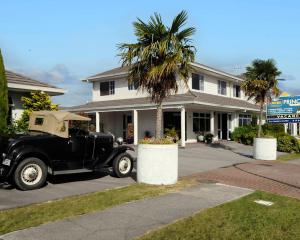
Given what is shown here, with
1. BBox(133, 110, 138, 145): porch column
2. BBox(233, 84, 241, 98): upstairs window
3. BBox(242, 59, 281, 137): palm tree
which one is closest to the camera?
BBox(242, 59, 281, 137): palm tree

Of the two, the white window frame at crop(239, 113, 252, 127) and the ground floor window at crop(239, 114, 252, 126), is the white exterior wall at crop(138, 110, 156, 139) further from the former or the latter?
the ground floor window at crop(239, 114, 252, 126)

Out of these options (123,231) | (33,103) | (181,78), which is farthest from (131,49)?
(123,231)

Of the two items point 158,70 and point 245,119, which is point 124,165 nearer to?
point 158,70

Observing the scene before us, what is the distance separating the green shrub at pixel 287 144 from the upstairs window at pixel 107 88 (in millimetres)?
13931

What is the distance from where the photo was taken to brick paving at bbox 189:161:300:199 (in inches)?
415

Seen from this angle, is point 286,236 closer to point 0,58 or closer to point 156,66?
point 156,66

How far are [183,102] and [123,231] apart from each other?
18153mm

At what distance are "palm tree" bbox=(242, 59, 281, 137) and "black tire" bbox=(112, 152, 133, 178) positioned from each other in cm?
1197

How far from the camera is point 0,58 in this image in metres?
13.0

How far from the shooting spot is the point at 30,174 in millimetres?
9445

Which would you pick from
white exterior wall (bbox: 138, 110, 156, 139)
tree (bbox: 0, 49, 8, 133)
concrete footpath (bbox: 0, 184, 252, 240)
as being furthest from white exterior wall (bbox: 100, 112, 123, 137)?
concrete footpath (bbox: 0, 184, 252, 240)

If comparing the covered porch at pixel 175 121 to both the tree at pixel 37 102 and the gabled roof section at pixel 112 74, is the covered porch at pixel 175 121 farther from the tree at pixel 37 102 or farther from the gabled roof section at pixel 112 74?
the tree at pixel 37 102

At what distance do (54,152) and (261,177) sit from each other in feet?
22.5

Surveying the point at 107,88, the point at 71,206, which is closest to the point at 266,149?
the point at 71,206
